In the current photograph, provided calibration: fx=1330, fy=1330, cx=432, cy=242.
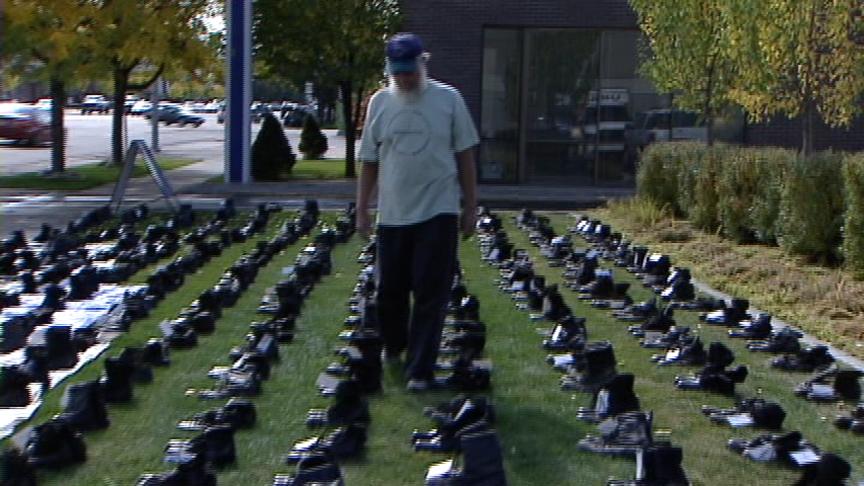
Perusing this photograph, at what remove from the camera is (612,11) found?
2516 centimetres

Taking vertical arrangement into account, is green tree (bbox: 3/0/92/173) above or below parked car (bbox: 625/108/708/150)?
above

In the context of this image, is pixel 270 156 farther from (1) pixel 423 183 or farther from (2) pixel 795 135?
(1) pixel 423 183

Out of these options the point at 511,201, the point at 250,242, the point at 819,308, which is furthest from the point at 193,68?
the point at 819,308

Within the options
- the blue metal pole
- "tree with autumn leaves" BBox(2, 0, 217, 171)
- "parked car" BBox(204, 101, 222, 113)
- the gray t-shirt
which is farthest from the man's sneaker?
"parked car" BBox(204, 101, 222, 113)

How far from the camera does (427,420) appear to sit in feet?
21.1

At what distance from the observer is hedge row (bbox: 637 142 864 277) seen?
1138 centimetres

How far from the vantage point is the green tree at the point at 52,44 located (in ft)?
58.7

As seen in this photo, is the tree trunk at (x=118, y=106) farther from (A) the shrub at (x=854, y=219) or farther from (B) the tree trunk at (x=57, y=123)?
(A) the shrub at (x=854, y=219)

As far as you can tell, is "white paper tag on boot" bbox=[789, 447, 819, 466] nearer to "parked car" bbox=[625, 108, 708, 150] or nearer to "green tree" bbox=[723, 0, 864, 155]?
"green tree" bbox=[723, 0, 864, 155]

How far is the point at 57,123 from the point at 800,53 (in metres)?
17.3

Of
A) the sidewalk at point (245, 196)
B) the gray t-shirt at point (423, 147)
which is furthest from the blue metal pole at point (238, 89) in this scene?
the gray t-shirt at point (423, 147)

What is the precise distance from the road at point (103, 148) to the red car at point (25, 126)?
1.28ft

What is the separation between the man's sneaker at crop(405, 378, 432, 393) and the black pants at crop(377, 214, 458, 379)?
4 centimetres

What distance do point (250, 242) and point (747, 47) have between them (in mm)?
5592
